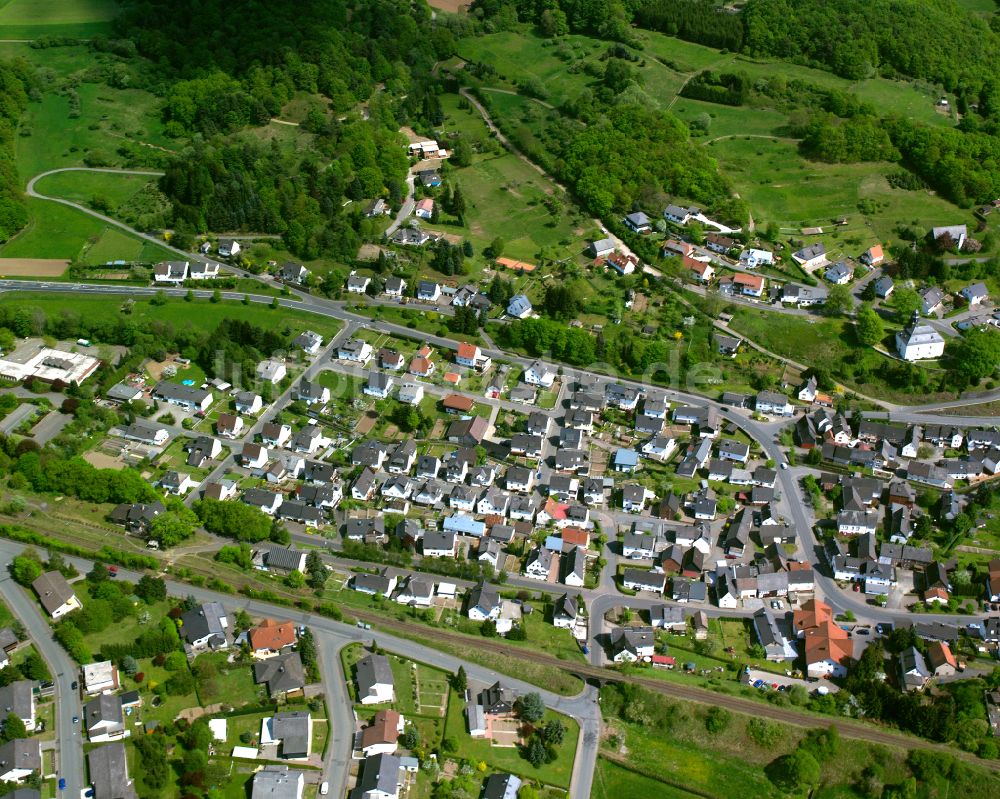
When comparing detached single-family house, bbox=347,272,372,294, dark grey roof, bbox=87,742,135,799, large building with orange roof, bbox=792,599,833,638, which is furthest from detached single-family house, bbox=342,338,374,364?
large building with orange roof, bbox=792,599,833,638

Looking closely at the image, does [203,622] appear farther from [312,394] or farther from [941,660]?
[941,660]

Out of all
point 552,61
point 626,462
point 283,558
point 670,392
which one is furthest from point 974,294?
point 552,61

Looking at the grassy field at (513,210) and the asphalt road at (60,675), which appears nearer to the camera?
the asphalt road at (60,675)

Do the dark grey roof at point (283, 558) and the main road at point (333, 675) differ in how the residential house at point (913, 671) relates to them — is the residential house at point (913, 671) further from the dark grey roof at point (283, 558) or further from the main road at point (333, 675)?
the dark grey roof at point (283, 558)

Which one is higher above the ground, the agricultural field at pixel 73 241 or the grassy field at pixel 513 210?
the grassy field at pixel 513 210

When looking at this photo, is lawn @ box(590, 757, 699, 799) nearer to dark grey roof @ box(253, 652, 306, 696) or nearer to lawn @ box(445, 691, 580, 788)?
lawn @ box(445, 691, 580, 788)

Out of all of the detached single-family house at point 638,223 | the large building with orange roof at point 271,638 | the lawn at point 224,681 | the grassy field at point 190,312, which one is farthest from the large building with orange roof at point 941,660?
the grassy field at point 190,312

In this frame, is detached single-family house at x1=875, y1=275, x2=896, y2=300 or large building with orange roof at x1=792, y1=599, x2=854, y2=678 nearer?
large building with orange roof at x1=792, y1=599, x2=854, y2=678
